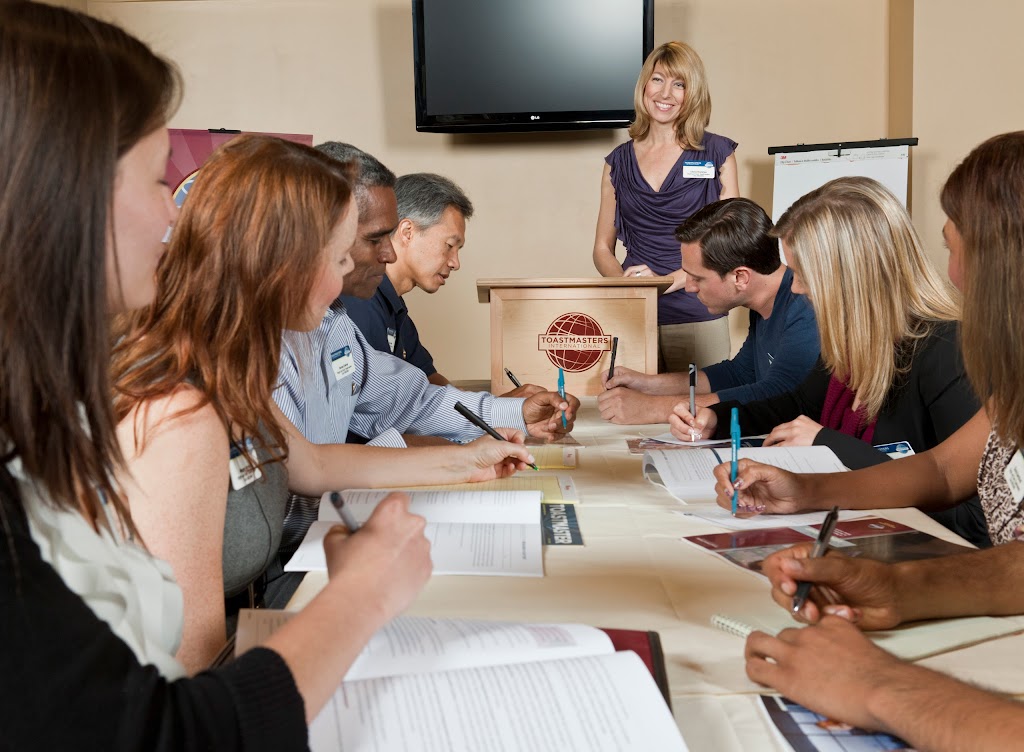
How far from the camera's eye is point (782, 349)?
3016 mm

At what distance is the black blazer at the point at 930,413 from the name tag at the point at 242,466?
1.17 m

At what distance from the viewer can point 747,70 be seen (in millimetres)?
5496

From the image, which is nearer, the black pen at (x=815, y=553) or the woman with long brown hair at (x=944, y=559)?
the woman with long brown hair at (x=944, y=559)

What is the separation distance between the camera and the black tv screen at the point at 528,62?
5.22 meters

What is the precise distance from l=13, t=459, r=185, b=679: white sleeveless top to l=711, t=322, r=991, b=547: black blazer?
4.75ft

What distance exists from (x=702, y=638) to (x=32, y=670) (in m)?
0.69

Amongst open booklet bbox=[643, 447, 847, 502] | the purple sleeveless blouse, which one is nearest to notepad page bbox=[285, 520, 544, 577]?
open booklet bbox=[643, 447, 847, 502]

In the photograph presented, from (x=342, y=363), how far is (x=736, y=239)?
1.45m

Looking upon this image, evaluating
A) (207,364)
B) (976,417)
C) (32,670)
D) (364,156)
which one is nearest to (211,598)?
(207,364)

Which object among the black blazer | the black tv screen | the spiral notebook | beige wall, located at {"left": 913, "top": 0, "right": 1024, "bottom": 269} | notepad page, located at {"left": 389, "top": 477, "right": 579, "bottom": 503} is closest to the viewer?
the spiral notebook

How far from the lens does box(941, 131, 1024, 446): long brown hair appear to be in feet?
4.20

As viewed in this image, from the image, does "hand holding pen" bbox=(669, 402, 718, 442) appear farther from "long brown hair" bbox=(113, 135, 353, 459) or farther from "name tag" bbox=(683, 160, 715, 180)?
"name tag" bbox=(683, 160, 715, 180)

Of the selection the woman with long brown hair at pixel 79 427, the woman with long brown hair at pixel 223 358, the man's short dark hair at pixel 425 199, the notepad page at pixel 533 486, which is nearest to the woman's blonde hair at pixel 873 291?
the notepad page at pixel 533 486

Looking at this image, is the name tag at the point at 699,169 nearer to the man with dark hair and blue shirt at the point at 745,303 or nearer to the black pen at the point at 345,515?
the man with dark hair and blue shirt at the point at 745,303
